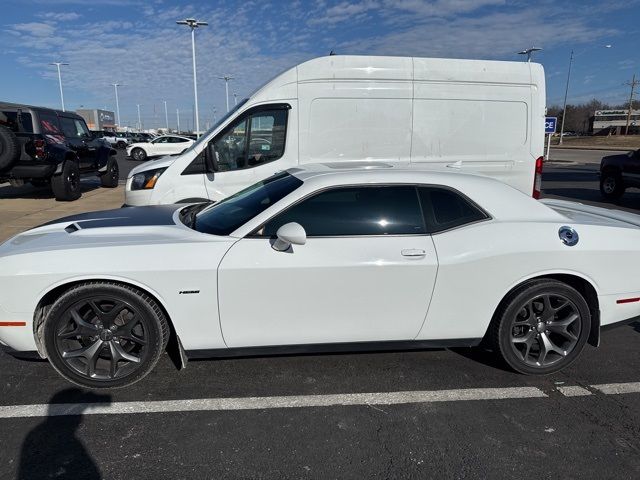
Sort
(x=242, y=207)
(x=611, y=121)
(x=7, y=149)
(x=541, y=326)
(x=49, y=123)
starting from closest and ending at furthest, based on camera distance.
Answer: (x=541, y=326), (x=242, y=207), (x=7, y=149), (x=49, y=123), (x=611, y=121)

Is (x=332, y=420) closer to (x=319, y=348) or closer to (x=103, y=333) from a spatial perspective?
(x=319, y=348)

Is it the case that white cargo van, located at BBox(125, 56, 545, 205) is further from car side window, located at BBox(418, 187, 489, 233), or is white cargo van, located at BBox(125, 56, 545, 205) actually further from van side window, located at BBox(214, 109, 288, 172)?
car side window, located at BBox(418, 187, 489, 233)

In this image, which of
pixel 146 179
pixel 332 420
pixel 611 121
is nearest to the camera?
pixel 332 420

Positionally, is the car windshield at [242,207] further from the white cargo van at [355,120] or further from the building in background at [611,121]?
the building in background at [611,121]

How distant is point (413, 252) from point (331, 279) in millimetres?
573

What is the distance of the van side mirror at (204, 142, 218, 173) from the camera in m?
5.57

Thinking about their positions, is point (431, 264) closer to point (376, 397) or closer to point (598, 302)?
point (376, 397)

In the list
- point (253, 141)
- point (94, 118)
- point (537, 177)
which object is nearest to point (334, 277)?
point (253, 141)

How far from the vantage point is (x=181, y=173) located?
5617 millimetres

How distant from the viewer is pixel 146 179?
575 cm

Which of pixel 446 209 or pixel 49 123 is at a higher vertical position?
pixel 49 123

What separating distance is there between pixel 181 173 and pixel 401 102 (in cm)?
296

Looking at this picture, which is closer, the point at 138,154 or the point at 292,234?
the point at 292,234

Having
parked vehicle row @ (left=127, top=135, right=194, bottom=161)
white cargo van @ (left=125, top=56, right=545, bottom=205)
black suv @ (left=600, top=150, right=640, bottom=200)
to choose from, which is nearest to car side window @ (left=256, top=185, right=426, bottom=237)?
white cargo van @ (left=125, top=56, right=545, bottom=205)
